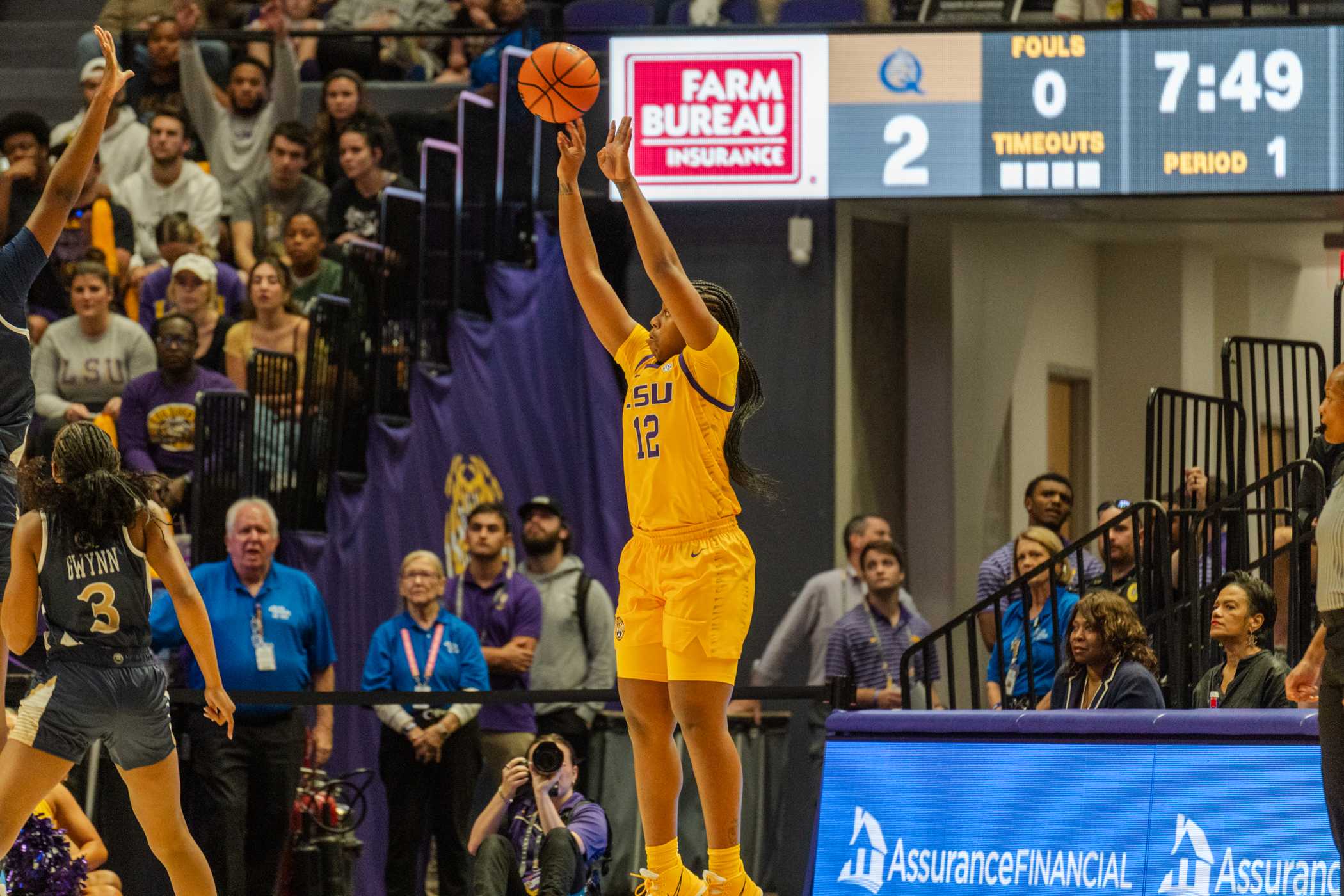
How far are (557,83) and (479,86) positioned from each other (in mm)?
6355

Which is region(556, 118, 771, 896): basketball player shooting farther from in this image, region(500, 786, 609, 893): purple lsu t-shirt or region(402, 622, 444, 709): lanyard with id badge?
region(402, 622, 444, 709): lanyard with id badge

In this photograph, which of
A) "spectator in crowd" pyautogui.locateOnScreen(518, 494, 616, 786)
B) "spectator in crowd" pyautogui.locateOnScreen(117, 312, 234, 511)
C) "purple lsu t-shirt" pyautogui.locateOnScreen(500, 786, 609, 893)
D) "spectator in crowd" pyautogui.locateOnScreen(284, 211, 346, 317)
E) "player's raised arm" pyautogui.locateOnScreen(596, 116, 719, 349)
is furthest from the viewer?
"spectator in crowd" pyautogui.locateOnScreen(284, 211, 346, 317)

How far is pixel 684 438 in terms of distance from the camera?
223 inches

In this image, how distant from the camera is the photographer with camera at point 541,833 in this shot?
7090mm

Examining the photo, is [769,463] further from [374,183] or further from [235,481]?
[235,481]

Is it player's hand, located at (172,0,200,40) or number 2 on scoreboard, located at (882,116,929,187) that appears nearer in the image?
number 2 on scoreboard, located at (882,116,929,187)

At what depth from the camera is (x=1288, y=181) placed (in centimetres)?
1160

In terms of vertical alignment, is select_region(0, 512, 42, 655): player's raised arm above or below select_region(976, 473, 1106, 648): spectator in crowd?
below

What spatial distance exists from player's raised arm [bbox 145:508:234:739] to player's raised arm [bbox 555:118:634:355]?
1496 mm

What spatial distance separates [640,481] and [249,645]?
11.8 feet

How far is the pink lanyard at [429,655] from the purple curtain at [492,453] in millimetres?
1728

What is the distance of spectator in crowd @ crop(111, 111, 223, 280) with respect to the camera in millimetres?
12188

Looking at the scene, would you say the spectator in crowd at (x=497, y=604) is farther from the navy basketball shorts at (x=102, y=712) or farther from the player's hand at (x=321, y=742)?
the navy basketball shorts at (x=102, y=712)

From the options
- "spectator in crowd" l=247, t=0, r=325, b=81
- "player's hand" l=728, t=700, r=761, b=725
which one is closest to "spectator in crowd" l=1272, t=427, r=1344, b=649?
"player's hand" l=728, t=700, r=761, b=725
